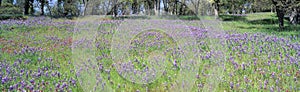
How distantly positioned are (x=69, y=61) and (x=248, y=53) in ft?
14.2

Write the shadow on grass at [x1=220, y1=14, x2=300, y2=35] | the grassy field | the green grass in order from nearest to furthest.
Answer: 1. the grassy field
2. the green grass
3. the shadow on grass at [x1=220, y1=14, x2=300, y2=35]

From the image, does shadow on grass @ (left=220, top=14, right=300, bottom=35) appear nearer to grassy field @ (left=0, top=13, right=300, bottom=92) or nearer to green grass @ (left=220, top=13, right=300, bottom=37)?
green grass @ (left=220, top=13, right=300, bottom=37)

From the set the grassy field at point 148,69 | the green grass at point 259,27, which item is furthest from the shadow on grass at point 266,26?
the grassy field at point 148,69

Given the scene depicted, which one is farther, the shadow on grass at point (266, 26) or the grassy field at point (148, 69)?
the shadow on grass at point (266, 26)

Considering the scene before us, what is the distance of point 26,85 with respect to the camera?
531 cm

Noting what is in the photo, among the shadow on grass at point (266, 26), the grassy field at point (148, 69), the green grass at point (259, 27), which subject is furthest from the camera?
the shadow on grass at point (266, 26)

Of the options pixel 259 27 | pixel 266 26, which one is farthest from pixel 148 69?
pixel 266 26

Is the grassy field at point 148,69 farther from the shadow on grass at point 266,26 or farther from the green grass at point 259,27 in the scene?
the shadow on grass at point 266,26

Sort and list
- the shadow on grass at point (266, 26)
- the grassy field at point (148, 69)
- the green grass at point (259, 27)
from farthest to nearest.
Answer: the shadow on grass at point (266, 26) < the green grass at point (259, 27) < the grassy field at point (148, 69)

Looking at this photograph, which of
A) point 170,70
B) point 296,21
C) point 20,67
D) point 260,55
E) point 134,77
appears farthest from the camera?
point 296,21

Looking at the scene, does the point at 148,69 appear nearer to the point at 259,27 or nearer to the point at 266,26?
the point at 259,27

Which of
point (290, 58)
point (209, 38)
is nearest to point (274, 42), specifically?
point (209, 38)

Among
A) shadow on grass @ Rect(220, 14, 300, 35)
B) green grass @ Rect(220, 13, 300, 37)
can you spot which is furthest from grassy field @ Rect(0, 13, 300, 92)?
shadow on grass @ Rect(220, 14, 300, 35)

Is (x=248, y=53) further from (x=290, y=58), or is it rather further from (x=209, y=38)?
(x=209, y=38)
